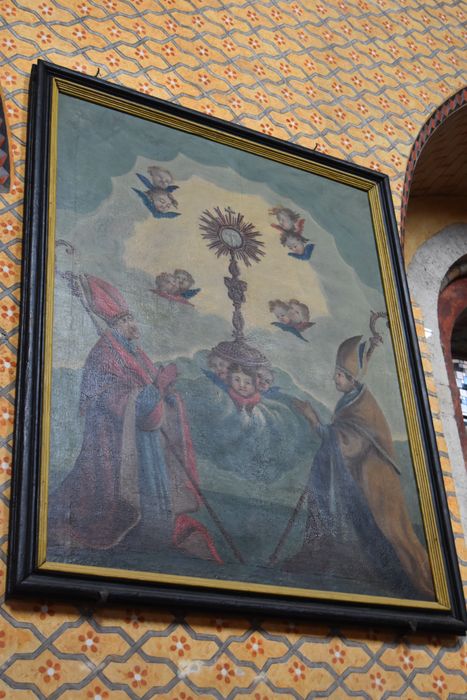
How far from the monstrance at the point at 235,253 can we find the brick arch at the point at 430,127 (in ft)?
3.81

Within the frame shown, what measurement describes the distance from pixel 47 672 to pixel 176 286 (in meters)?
1.79

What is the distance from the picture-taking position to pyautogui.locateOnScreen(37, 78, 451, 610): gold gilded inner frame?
356cm

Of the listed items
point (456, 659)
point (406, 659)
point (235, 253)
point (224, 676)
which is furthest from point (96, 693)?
point (235, 253)

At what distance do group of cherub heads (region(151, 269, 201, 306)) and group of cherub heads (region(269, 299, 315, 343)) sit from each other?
421 mm

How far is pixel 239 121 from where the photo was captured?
16.9ft

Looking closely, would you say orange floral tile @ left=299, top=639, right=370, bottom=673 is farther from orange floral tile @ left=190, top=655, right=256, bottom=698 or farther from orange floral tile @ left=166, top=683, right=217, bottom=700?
orange floral tile @ left=166, top=683, right=217, bottom=700

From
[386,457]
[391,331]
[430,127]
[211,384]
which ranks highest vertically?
[430,127]

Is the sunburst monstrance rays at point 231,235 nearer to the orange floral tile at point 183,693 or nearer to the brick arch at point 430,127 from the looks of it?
the brick arch at point 430,127

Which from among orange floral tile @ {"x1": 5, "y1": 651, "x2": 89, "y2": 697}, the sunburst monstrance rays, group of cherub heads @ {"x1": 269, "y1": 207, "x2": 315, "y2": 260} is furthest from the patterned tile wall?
the sunburst monstrance rays

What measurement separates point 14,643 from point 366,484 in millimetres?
1775

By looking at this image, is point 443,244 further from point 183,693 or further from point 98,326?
point 183,693

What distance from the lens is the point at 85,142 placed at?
14.9 ft

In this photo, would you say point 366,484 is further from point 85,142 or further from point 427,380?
point 85,142

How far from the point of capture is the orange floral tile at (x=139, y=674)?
3.37 meters
